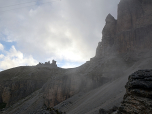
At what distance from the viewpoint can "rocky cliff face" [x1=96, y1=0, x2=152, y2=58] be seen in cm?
5204

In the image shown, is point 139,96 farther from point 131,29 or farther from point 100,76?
point 131,29

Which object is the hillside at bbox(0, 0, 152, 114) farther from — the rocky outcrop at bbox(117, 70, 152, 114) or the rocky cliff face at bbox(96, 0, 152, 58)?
the rocky outcrop at bbox(117, 70, 152, 114)

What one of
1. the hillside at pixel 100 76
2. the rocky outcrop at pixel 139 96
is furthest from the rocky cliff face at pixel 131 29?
the rocky outcrop at pixel 139 96

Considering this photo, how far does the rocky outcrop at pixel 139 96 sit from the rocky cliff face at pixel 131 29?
146 feet

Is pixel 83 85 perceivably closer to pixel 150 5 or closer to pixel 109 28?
pixel 109 28

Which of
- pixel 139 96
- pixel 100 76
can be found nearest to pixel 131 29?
pixel 100 76

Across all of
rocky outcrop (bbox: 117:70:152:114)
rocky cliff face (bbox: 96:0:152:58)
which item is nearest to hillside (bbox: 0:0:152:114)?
rocky cliff face (bbox: 96:0:152:58)

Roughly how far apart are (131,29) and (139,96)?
55.1 m

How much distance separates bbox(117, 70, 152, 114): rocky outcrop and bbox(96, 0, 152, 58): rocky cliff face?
44.6 meters

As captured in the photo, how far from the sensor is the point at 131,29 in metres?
58.0

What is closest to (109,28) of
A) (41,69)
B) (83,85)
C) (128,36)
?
(128,36)

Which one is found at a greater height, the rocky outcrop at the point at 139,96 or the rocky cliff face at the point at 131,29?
the rocky cliff face at the point at 131,29

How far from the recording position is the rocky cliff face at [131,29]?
5204 cm

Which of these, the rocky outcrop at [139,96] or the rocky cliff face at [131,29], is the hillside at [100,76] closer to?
the rocky cliff face at [131,29]
